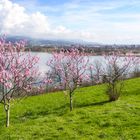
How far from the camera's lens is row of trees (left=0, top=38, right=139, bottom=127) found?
17.3m

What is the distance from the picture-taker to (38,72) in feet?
65.5

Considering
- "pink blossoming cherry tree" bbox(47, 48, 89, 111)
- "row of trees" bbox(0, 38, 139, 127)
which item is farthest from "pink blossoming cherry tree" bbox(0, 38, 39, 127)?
"pink blossoming cherry tree" bbox(47, 48, 89, 111)

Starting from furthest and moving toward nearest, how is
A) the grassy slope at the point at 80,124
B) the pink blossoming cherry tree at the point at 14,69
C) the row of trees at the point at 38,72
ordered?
the row of trees at the point at 38,72
the pink blossoming cherry tree at the point at 14,69
the grassy slope at the point at 80,124

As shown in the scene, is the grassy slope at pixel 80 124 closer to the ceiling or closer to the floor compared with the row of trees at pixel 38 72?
closer to the floor

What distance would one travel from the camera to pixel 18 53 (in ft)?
58.9

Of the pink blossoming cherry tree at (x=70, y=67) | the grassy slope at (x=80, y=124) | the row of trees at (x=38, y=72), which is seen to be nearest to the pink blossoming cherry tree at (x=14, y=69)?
the row of trees at (x=38, y=72)

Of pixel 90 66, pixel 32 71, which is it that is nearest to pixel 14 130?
pixel 32 71

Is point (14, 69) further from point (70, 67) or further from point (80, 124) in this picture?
point (70, 67)

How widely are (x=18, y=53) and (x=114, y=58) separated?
1072 centimetres

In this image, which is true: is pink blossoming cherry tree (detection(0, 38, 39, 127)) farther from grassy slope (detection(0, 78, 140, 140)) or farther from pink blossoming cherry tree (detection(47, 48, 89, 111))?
pink blossoming cherry tree (detection(47, 48, 89, 111))

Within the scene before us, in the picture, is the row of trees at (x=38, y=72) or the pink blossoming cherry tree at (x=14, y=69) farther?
the row of trees at (x=38, y=72)

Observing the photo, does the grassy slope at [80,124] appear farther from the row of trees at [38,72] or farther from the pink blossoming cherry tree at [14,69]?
the pink blossoming cherry tree at [14,69]

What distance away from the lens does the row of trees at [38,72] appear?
17.3 m

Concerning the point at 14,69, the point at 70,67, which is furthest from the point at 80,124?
the point at 70,67
